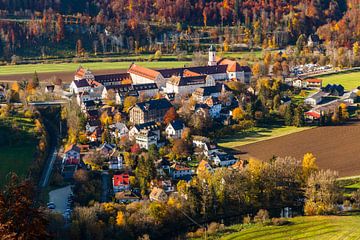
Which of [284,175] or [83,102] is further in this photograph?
[83,102]

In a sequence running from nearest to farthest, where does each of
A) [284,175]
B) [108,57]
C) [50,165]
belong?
[284,175]
[50,165]
[108,57]

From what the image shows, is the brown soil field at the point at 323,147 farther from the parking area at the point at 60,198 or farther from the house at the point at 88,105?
the house at the point at 88,105

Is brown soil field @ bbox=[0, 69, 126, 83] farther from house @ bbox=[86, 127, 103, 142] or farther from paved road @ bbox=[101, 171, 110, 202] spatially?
paved road @ bbox=[101, 171, 110, 202]

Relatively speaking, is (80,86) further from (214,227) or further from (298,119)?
(214,227)

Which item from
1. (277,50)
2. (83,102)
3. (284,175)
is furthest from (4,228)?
(277,50)

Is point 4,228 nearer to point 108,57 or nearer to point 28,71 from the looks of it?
point 28,71

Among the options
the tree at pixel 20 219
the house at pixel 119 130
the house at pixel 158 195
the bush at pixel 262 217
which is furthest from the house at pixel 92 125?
the tree at pixel 20 219
